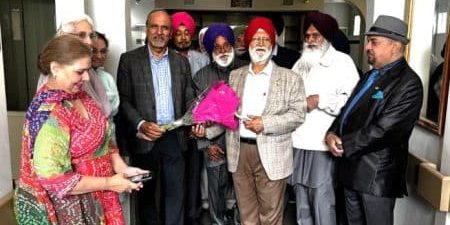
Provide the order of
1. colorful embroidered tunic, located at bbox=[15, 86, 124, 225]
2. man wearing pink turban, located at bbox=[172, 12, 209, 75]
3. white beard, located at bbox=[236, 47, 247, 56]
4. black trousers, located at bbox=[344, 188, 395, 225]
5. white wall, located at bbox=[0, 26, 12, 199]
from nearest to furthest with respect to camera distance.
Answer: colorful embroidered tunic, located at bbox=[15, 86, 124, 225]
white wall, located at bbox=[0, 26, 12, 199]
black trousers, located at bbox=[344, 188, 395, 225]
man wearing pink turban, located at bbox=[172, 12, 209, 75]
white beard, located at bbox=[236, 47, 247, 56]

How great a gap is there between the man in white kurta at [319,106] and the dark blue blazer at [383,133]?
229 millimetres

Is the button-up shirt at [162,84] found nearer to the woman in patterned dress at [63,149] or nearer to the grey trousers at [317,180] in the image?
the grey trousers at [317,180]

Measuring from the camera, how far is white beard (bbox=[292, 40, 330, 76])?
255cm

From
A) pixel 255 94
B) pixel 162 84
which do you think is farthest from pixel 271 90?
pixel 162 84

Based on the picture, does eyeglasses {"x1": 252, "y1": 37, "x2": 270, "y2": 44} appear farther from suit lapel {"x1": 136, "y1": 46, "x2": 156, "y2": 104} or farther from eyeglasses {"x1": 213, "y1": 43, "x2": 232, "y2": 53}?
suit lapel {"x1": 136, "y1": 46, "x2": 156, "y2": 104}

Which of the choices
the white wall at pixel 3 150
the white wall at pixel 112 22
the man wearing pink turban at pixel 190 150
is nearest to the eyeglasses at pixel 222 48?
the man wearing pink turban at pixel 190 150

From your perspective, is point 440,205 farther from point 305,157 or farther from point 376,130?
point 305,157

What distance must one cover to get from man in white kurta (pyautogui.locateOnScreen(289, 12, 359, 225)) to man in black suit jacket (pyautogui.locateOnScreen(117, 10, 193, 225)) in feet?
2.48

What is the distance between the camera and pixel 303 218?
2668 mm

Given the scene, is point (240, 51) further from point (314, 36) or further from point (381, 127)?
point (381, 127)

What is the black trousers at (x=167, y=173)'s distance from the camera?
2664mm

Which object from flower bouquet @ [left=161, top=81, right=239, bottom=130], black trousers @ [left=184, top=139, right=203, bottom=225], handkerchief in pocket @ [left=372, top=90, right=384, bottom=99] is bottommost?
black trousers @ [left=184, top=139, right=203, bottom=225]

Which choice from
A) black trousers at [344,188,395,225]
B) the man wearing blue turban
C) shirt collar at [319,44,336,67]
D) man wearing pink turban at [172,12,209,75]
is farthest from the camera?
man wearing pink turban at [172,12,209,75]

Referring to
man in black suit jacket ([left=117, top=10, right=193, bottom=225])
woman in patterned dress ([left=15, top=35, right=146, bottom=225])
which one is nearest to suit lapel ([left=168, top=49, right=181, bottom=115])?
man in black suit jacket ([left=117, top=10, right=193, bottom=225])
